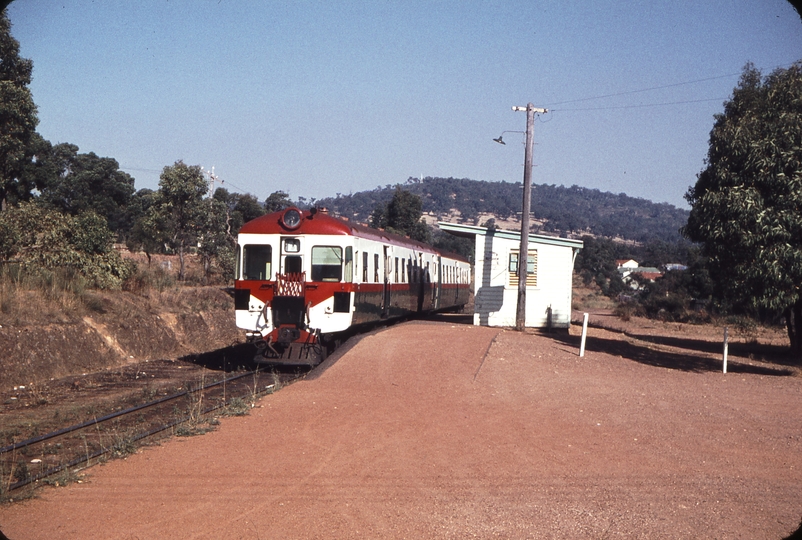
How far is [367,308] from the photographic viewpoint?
666 inches

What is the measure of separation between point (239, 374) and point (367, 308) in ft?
10.8

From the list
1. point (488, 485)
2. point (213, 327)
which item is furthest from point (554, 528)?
point (213, 327)

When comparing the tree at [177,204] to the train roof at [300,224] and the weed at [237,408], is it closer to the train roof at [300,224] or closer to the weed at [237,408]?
the train roof at [300,224]

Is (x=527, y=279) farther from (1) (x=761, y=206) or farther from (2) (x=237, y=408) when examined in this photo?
(2) (x=237, y=408)

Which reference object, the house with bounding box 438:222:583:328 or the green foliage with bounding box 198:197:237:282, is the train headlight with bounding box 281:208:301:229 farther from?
the green foliage with bounding box 198:197:237:282

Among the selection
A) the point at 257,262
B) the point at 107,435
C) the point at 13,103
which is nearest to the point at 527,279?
the point at 257,262

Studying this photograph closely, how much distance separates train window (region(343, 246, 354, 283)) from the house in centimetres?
957

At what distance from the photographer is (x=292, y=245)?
1562cm

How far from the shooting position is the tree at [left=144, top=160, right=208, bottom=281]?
31859 millimetres

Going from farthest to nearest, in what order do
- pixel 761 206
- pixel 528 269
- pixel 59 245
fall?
pixel 528 269 < pixel 59 245 < pixel 761 206

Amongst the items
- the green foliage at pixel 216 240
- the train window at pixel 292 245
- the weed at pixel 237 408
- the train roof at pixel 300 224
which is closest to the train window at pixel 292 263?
the train window at pixel 292 245

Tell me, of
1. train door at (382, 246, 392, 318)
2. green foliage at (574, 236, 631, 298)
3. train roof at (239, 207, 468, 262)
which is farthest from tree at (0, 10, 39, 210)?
green foliage at (574, 236, 631, 298)

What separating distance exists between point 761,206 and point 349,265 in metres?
8.11

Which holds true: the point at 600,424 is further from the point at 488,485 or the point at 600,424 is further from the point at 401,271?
the point at 401,271
